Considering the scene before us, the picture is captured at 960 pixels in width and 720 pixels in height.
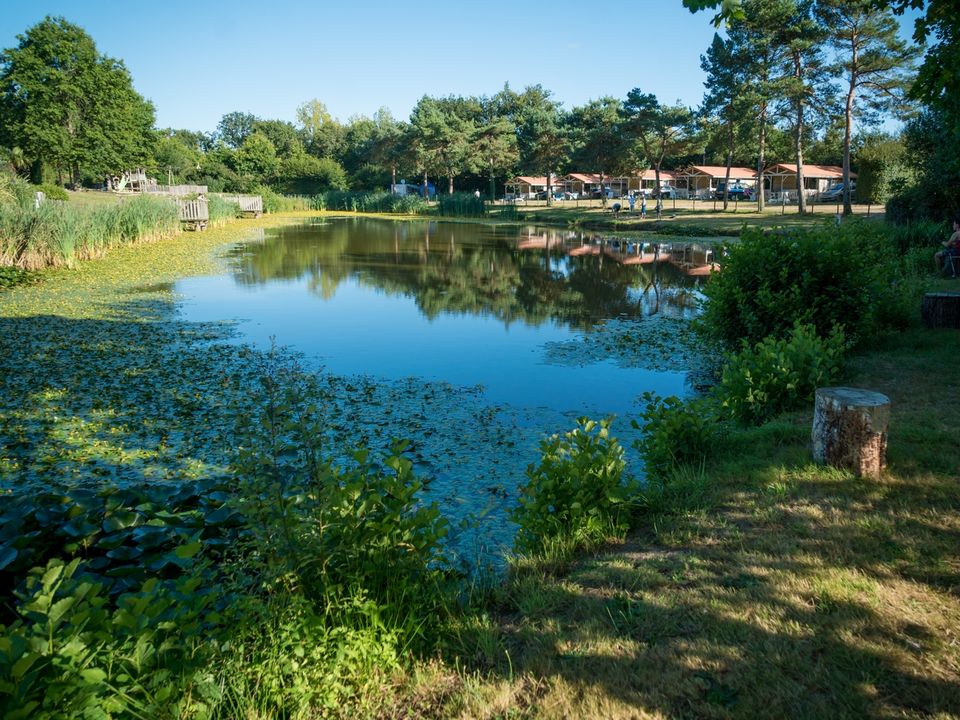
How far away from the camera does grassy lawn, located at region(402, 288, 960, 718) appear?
8.51ft

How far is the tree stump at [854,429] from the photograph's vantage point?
443 centimetres

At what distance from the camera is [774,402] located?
6.23 m

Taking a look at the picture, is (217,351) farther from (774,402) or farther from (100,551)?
(774,402)

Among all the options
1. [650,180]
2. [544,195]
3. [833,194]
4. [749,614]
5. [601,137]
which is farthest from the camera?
[544,195]

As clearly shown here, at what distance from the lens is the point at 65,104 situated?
5384 cm

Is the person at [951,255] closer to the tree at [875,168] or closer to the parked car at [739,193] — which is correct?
the tree at [875,168]

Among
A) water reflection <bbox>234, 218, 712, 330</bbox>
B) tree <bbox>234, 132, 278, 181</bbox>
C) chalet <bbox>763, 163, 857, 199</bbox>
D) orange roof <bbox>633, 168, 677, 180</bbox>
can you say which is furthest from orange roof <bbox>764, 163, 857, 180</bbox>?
tree <bbox>234, 132, 278, 181</bbox>

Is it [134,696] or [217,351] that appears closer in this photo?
[134,696]

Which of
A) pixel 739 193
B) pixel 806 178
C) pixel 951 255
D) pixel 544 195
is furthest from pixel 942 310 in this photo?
pixel 544 195

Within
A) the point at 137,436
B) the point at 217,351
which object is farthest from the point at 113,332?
the point at 137,436

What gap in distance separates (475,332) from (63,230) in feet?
43.9

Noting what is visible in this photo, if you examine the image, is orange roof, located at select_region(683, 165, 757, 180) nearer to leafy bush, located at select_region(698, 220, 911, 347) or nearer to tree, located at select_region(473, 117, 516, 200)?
tree, located at select_region(473, 117, 516, 200)

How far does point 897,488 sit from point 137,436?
6.51 m

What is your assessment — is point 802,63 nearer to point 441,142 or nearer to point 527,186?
point 441,142
